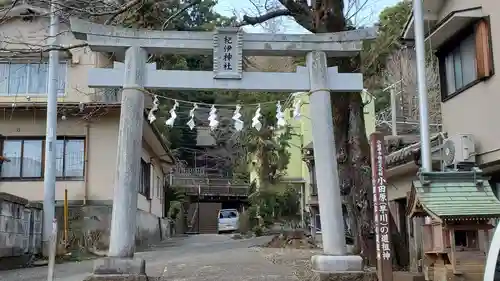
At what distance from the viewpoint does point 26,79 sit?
2097cm

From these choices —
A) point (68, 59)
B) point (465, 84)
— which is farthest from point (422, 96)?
point (68, 59)

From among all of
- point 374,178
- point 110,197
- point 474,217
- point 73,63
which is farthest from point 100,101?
point 474,217

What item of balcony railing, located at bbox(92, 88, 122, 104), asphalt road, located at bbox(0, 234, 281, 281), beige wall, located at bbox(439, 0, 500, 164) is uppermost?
balcony railing, located at bbox(92, 88, 122, 104)

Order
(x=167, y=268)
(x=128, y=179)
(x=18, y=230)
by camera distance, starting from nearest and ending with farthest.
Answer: (x=128, y=179), (x=167, y=268), (x=18, y=230)

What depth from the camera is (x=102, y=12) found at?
13133 millimetres

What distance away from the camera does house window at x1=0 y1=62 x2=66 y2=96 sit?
818 inches

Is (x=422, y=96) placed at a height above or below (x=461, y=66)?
below

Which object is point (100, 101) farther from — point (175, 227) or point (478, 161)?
point (175, 227)

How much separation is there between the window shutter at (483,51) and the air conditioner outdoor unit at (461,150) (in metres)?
1.50

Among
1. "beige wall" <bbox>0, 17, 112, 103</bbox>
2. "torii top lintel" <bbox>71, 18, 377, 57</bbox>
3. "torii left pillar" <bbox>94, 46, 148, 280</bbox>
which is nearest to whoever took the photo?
"torii left pillar" <bbox>94, 46, 148, 280</bbox>

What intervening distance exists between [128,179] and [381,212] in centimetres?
500

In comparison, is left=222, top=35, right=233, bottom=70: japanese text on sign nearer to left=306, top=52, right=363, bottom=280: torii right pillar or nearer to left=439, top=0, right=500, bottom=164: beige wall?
left=306, top=52, right=363, bottom=280: torii right pillar

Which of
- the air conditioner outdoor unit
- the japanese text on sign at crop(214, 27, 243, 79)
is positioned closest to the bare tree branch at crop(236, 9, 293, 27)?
the japanese text on sign at crop(214, 27, 243, 79)

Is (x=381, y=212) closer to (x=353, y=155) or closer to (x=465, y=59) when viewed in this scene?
(x=353, y=155)
